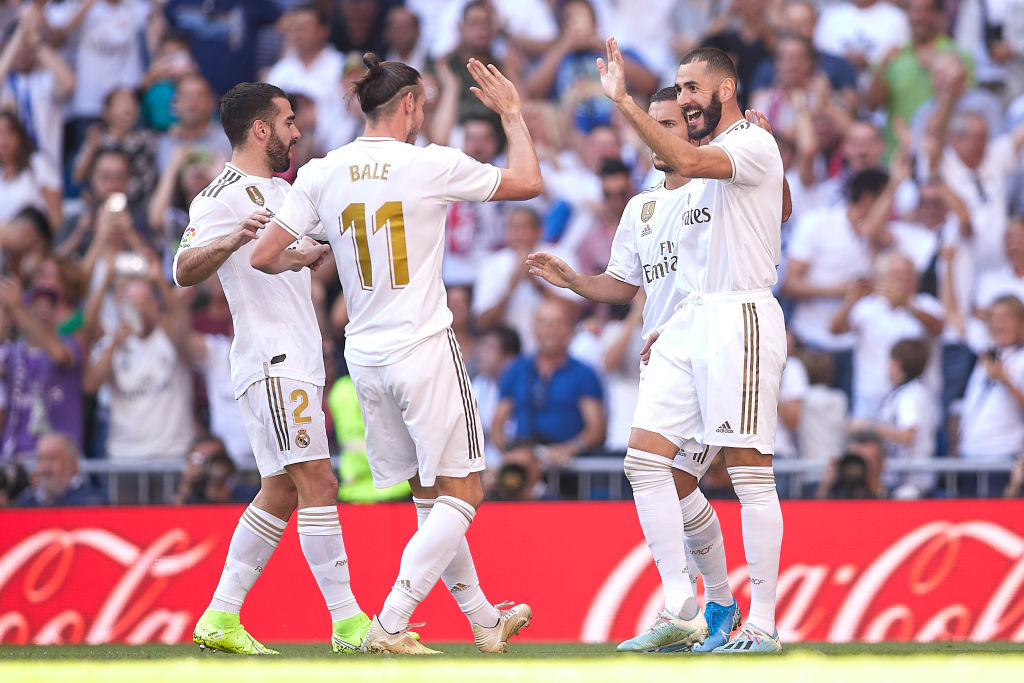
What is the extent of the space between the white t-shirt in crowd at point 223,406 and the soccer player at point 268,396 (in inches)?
175

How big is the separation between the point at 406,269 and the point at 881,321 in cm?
604

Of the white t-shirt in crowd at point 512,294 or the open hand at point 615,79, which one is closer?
the open hand at point 615,79

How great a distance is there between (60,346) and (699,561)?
259 inches

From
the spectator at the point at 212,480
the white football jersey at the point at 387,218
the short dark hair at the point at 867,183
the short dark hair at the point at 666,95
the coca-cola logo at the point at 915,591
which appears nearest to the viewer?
the white football jersey at the point at 387,218

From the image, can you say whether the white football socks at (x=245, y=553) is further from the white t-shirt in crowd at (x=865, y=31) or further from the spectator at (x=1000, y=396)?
the white t-shirt in crowd at (x=865, y=31)

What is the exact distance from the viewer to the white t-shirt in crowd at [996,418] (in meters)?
10.6

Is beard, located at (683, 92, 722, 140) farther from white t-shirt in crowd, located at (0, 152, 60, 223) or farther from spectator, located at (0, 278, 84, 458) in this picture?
white t-shirt in crowd, located at (0, 152, 60, 223)

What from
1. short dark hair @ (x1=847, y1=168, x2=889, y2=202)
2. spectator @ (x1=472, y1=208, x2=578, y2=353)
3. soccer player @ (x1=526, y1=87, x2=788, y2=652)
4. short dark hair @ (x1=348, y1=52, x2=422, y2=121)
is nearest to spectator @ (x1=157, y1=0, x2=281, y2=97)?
spectator @ (x1=472, y1=208, x2=578, y2=353)

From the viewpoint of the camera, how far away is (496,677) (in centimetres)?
430

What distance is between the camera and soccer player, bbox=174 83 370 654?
6871 millimetres

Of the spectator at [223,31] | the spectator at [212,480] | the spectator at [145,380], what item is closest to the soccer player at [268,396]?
the spectator at [212,480]

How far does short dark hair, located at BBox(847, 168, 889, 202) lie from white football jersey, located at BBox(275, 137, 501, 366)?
6162mm

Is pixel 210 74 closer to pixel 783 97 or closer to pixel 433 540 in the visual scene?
pixel 783 97

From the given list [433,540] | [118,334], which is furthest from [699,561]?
[118,334]
